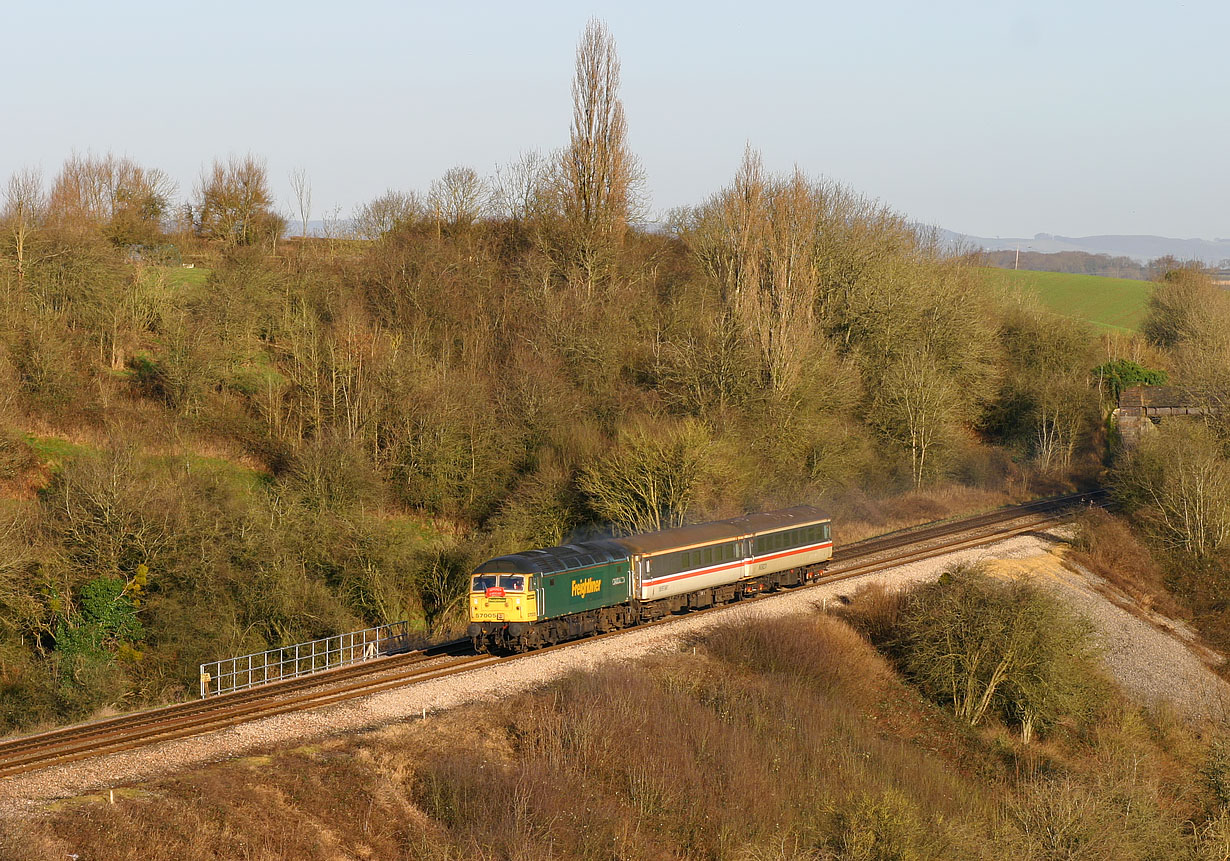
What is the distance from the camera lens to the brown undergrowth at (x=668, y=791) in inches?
648

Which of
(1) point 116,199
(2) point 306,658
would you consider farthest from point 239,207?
(2) point 306,658

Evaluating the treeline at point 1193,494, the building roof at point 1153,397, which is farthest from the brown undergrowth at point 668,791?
the building roof at point 1153,397

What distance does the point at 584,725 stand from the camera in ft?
69.1

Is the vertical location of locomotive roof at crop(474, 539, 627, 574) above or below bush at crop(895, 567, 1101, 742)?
above

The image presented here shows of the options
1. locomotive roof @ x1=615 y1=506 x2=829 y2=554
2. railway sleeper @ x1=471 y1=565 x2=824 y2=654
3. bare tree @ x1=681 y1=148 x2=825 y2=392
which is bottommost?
railway sleeper @ x1=471 y1=565 x2=824 y2=654

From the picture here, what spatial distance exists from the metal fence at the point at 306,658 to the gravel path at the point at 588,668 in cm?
662

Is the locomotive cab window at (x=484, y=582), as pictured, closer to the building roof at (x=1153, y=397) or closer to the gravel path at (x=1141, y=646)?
the gravel path at (x=1141, y=646)

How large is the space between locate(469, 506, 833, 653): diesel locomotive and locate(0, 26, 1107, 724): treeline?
21.7 ft

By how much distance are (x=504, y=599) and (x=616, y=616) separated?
4536 mm

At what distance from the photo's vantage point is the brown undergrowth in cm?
1647

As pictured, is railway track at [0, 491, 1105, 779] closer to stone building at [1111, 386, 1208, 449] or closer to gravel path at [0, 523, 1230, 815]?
gravel path at [0, 523, 1230, 815]

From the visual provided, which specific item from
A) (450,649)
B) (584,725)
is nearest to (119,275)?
(450,649)

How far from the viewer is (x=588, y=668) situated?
25.3m

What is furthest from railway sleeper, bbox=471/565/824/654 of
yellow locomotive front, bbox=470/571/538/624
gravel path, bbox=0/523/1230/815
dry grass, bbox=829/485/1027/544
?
dry grass, bbox=829/485/1027/544
